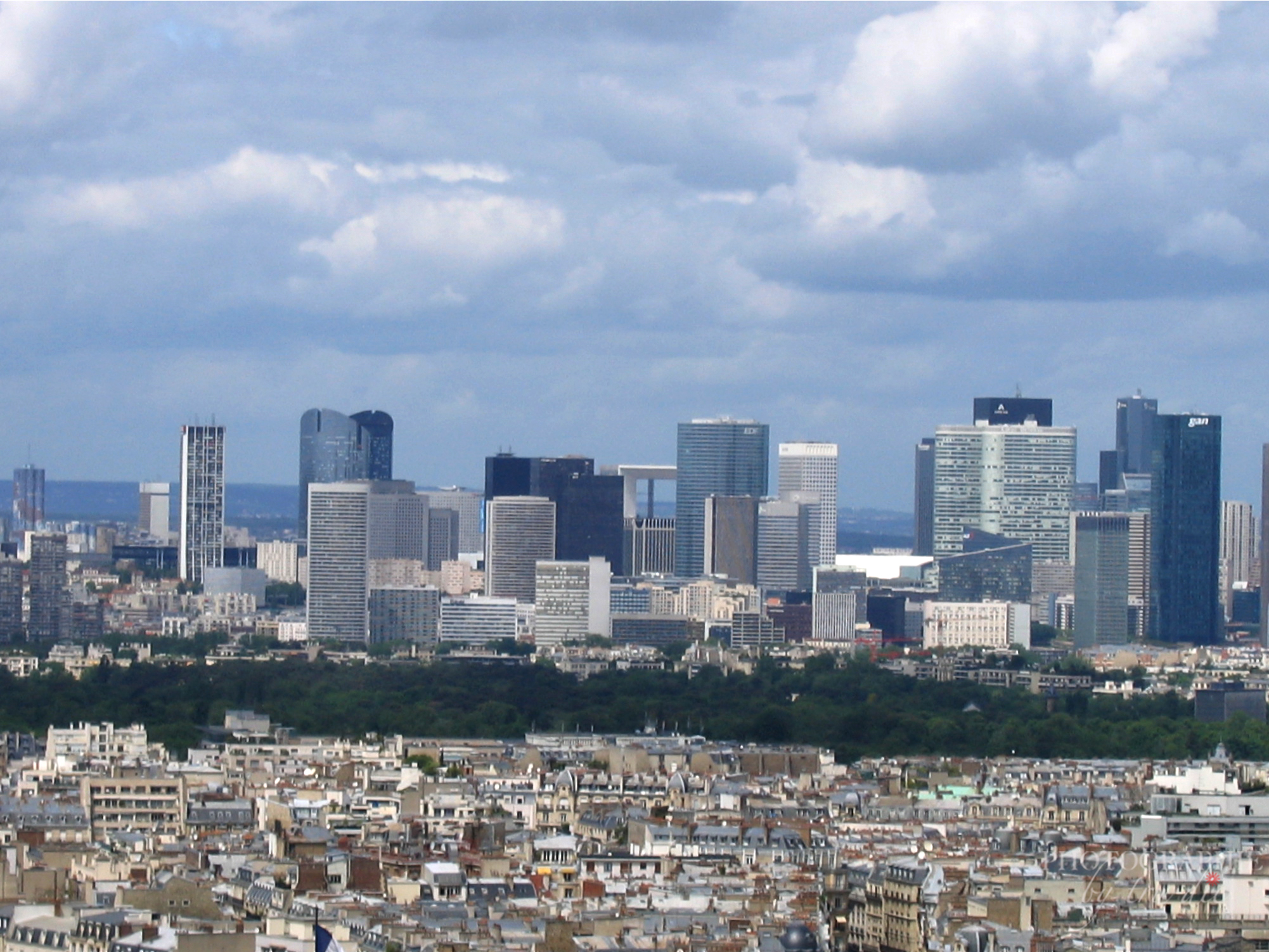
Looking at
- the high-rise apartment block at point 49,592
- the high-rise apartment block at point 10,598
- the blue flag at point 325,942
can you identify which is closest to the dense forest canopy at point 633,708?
the high-rise apartment block at point 10,598

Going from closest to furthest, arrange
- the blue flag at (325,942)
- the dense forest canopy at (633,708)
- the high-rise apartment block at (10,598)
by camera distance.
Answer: the blue flag at (325,942) → the dense forest canopy at (633,708) → the high-rise apartment block at (10,598)

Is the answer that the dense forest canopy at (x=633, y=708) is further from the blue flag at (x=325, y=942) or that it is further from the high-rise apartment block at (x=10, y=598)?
the blue flag at (x=325, y=942)

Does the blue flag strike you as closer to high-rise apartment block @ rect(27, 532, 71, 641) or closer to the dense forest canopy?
the dense forest canopy

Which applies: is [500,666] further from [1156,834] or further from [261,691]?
[1156,834]

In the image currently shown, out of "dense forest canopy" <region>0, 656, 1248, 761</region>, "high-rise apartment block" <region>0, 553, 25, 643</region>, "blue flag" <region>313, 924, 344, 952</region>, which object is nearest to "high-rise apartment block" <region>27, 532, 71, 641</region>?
"high-rise apartment block" <region>0, 553, 25, 643</region>

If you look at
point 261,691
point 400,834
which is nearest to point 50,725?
point 261,691

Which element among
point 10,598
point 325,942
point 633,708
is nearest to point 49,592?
point 10,598

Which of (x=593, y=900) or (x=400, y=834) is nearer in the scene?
(x=593, y=900)

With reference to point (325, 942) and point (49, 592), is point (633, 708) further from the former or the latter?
point (49, 592)
